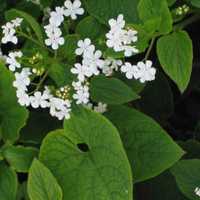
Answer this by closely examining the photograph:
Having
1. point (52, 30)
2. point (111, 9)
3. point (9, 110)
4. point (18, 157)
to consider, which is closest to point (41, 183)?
point (18, 157)

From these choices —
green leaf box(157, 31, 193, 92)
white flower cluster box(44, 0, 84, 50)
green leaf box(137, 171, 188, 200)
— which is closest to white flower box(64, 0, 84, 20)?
white flower cluster box(44, 0, 84, 50)

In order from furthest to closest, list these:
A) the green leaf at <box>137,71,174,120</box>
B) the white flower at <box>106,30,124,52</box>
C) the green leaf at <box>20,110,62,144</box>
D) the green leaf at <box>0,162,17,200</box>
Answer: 1. the green leaf at <box>137,71,174,120</box>
2. the green leaf at <box>20,110,62,144</box>
3. the green leaf at <box>0,162,17,200</box>
4. the white flower at <box>106,30,124,52</box>

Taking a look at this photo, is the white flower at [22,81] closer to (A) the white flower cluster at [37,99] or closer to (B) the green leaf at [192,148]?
(A) the white flower cluster at [37,99]

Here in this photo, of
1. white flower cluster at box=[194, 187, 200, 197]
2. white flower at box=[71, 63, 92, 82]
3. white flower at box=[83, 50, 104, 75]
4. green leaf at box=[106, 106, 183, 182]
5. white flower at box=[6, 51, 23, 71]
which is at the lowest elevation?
white flower cluster at box=[194, 187, 200, 197]

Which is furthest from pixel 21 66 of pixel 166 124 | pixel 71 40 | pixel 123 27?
pixel 166 124

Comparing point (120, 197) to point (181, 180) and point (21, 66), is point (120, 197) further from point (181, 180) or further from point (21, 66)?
point (21, 66)

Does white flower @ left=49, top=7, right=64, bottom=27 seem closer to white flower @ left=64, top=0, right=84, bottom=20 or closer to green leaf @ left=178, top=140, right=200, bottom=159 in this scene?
white flower @ left=64, top=0, right=84, bottom=20

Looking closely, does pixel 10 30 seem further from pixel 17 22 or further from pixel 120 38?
pixel 120 38

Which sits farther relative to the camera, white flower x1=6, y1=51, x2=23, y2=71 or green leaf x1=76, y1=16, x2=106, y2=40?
green leaf x1=76, y1=16, x2=106, y2=40
